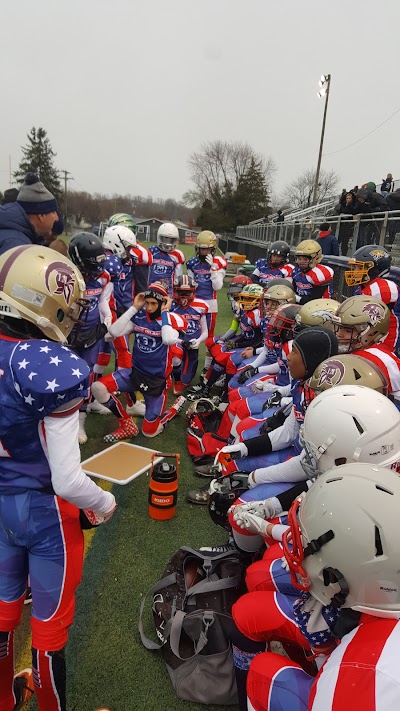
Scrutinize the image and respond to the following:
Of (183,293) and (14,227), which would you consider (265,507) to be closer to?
(14,227)

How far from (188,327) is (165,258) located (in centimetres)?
229

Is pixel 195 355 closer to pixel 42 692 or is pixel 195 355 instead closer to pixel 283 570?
pixel 283 570

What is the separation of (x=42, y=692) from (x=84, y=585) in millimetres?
1148

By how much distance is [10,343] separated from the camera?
1963mm

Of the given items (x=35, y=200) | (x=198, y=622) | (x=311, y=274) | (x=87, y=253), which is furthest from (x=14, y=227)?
(x=311, y=274)

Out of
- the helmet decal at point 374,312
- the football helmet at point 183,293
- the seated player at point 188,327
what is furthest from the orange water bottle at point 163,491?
the football helmet at point 183,293

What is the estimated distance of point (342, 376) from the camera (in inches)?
115

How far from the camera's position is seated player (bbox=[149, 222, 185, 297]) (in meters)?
8.82

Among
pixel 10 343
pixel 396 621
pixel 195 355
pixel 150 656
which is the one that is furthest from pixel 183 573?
pixel 195 355

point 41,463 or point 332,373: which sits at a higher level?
point 332,373

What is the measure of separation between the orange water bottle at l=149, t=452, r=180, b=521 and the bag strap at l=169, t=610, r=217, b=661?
134cm

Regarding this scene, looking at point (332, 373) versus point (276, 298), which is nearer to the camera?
point (332, 373)

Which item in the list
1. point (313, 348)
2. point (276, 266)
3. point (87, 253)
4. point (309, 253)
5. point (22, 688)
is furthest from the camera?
point (276, 266)

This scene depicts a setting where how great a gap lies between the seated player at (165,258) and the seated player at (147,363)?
10.5 feet
